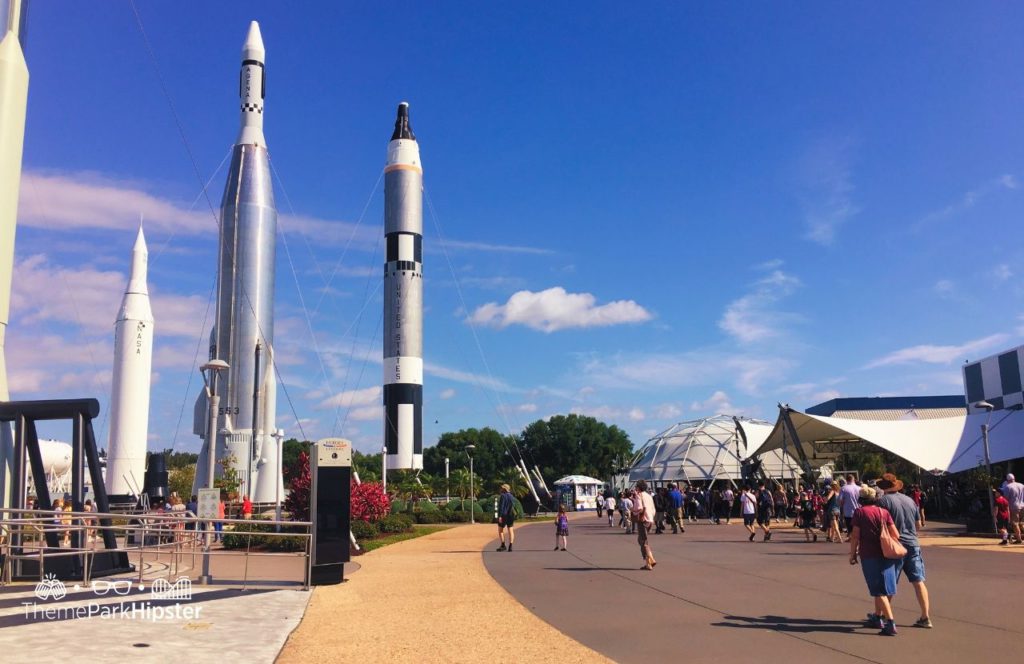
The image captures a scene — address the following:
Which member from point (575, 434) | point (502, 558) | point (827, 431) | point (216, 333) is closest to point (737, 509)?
point (827, 431)

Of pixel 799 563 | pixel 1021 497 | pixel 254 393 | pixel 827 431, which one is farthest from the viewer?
pixel 254 393

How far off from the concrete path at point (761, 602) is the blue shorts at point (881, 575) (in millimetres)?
399

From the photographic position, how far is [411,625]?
28.3 ft

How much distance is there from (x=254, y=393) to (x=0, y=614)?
34.9 meters

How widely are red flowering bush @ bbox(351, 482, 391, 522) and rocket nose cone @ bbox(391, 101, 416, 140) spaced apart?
103 ft

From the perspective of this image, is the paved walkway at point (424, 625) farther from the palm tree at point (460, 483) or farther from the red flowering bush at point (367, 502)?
the palm tree at point (460, 483)

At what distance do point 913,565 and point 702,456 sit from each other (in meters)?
43.7

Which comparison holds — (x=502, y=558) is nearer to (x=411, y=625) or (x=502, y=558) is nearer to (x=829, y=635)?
(x=411, y=625)

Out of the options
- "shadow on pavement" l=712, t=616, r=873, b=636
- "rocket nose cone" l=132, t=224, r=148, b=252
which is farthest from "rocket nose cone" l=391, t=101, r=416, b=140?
"shadow on pavement" l=712, t=616, r=873, b=636

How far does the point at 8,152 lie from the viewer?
46.9 feet

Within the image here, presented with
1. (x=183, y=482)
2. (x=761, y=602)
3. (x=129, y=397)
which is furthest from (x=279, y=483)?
(x=183, y=482)

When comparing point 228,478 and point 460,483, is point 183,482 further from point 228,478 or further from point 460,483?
point 228,478

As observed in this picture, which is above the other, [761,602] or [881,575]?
[881,575]

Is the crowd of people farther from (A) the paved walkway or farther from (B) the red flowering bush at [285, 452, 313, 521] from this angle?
(B) the red flowering bush at [285, 452, 313, 521]
